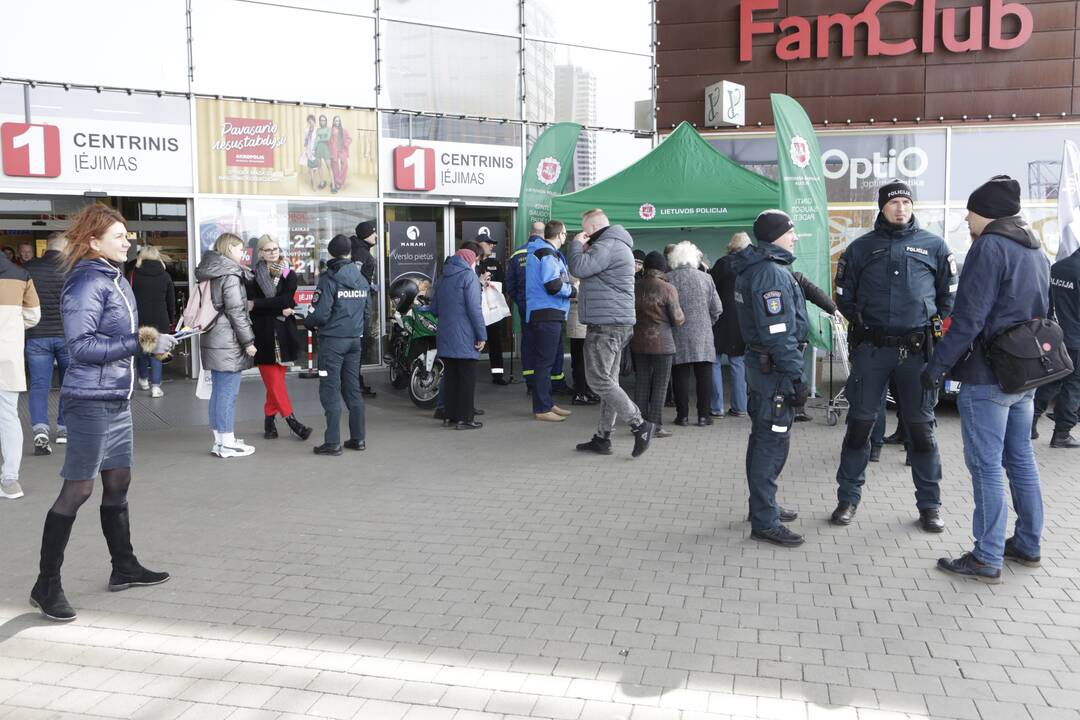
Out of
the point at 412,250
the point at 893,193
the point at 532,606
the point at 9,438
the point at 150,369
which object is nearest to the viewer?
the point at 532,606

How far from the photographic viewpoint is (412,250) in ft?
44.3

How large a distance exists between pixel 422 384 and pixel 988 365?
21.6 ft

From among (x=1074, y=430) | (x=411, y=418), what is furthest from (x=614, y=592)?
(x=1074, y=430)

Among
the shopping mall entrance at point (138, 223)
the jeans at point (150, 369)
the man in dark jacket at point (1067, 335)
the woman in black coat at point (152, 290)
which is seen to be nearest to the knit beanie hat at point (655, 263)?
the man in dark jacket at point (1067, 335)

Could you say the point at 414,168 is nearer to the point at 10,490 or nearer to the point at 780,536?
the point at 10,490

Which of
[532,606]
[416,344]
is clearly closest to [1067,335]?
[532,606]

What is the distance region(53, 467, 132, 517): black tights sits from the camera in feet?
14.6

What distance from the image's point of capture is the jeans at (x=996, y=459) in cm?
477

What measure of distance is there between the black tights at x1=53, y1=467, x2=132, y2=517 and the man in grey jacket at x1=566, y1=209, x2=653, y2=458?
3.93 meters

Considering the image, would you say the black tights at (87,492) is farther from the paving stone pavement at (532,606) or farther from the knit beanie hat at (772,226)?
the knit beanie hat at (772,226)

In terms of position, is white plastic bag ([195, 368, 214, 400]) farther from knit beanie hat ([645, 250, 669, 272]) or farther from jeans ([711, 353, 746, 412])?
jeans ([711, 353, 746, 412])

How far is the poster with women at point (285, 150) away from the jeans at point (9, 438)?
5.93 m

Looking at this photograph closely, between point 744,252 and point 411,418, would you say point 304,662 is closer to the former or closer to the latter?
point 744,252

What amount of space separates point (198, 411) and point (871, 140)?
8.88 metres
